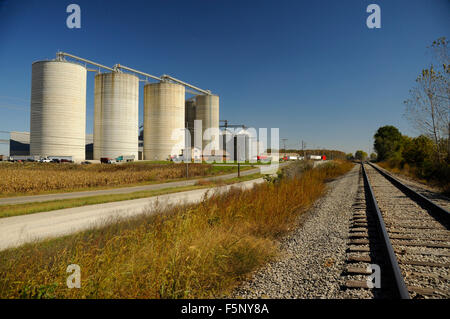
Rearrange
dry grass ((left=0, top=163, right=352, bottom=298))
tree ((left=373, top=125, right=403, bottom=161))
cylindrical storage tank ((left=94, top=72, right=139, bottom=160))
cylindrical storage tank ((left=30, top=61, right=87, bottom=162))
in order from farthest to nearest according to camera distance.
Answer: tree ((left=373, top=125, right=403, bottom=161)), cylindrical storage tank ((left=94, top=72, right=139, bottom=160)), cylindrical storage tank ((left=30, top=61, right=87, bottom=162)), dry grass ((left=0, top=163, right=352, bottom=298))

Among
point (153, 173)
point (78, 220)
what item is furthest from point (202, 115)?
point (78, 220)

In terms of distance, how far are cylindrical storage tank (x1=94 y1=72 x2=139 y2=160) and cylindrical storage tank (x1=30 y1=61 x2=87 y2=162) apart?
5.96 m

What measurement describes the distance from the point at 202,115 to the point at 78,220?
73.3m

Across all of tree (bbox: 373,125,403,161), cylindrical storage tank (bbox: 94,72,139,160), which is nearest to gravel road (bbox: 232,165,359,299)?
cylindrical storage tank (bbox: 94,72,139,160)

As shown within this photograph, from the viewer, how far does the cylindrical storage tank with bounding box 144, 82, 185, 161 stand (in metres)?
63.9

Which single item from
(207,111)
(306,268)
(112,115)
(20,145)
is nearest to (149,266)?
(306,268)

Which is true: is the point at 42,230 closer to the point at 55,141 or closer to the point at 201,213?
the point at 201,213

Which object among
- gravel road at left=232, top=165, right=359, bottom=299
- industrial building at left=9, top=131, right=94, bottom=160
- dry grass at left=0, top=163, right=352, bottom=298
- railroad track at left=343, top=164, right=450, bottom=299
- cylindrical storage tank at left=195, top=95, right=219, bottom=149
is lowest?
gravel road at left=232, top=165, right=359, bottom=299

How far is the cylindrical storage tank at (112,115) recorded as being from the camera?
55.6 metres

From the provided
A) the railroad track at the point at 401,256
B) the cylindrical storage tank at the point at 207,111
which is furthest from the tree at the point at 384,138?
the railroad track at the point at 401,256

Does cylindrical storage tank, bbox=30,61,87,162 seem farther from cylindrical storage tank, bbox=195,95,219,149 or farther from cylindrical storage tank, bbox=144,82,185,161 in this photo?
cylindrical storage tank, bbox=195,95,219,149
